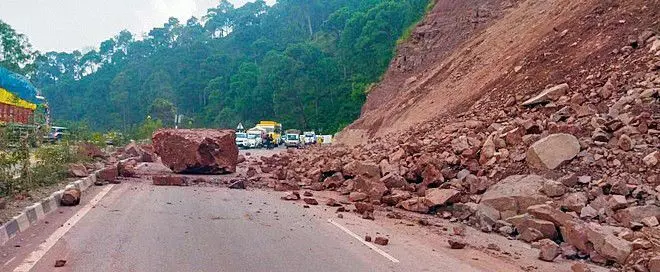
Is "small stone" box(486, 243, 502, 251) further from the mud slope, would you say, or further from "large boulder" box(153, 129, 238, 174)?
"large boulder" box(153, 129, 238, 174)

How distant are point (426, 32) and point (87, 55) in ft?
272

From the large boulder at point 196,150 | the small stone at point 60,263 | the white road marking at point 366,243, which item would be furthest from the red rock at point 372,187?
the small stone at point 60,263

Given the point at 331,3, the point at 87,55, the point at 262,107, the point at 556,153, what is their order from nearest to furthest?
1. the point at 556,153
2. the point at 262,107
3. the point at 331,3
4. the point at 87,55

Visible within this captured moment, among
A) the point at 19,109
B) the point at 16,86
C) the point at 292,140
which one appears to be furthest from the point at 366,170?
the point at 292,140

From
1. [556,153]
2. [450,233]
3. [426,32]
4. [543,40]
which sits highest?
[426,32]

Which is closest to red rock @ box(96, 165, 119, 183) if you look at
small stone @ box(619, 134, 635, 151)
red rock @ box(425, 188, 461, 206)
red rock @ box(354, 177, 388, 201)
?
red rock @ box(354, 177, 388, 201)

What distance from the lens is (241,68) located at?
252 feet

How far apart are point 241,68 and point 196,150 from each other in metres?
59.0

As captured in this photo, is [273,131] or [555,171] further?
[273,131]

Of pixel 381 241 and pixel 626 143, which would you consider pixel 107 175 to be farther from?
pixel 626 143

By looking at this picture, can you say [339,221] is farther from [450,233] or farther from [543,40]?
[543,40]

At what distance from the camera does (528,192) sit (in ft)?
34.2

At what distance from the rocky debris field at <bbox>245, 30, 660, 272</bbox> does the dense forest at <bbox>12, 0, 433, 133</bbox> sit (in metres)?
35.5

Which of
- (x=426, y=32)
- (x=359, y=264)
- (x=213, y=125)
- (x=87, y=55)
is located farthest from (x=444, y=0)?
(x=87, y=55)
